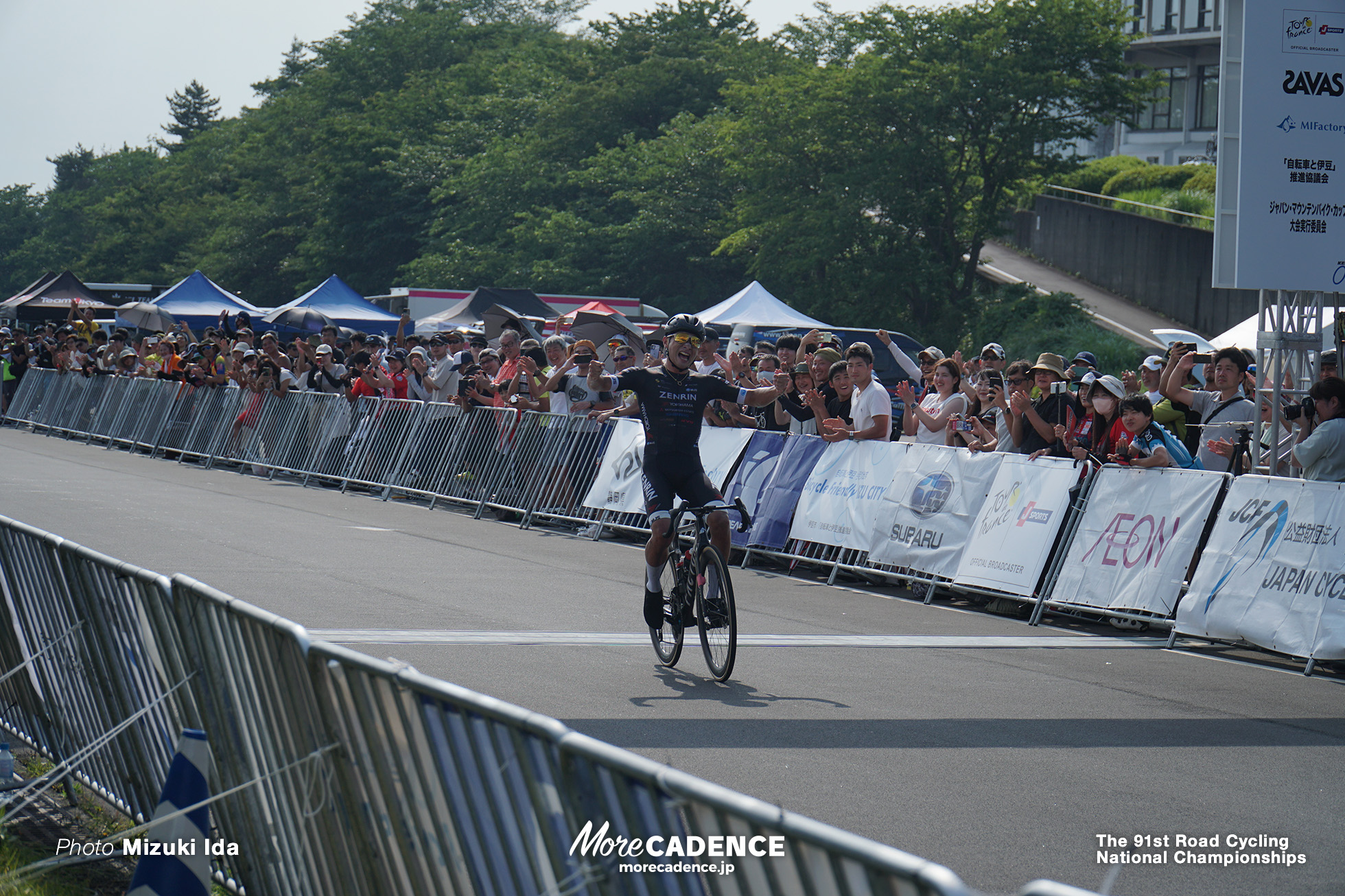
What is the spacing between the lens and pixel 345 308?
3700 centimetres

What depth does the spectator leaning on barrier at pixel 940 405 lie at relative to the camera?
44.2 feet

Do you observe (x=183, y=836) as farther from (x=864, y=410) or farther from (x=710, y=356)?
(x=710, y=356)

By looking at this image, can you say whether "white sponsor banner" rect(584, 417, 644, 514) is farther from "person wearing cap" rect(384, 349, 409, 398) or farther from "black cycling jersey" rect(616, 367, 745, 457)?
"black cycling jersey" rect(616, 367, 745, 457)

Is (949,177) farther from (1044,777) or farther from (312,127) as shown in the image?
(312,127)

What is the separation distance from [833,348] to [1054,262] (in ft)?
131

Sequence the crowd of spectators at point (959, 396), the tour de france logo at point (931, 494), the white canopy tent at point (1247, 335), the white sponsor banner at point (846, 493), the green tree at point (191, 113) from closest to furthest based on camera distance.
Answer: the crowd of spectators at point (959, 396), the tour de france logo at point (931, 494), the white sponsor banner at point (846, 493), the white canopy tent at point (1247, 335), the green tree at point (191, 113)

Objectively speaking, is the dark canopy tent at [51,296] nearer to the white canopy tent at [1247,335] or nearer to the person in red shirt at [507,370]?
the person in red shirt at [507,370]

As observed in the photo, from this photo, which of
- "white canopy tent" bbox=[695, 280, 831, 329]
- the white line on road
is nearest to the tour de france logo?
the white line on road

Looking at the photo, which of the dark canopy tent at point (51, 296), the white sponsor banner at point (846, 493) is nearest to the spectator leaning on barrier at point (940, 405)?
the white sponsor banner at point (846, 493)

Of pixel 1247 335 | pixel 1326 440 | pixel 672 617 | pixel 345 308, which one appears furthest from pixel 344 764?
pixel 345 308

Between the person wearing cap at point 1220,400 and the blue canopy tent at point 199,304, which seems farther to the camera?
the blue canopy tent at point 199,304

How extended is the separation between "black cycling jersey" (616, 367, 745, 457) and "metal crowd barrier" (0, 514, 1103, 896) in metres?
4.16

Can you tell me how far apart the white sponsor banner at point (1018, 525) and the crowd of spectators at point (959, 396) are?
24 cm

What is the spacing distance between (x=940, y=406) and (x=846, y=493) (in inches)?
50.3
